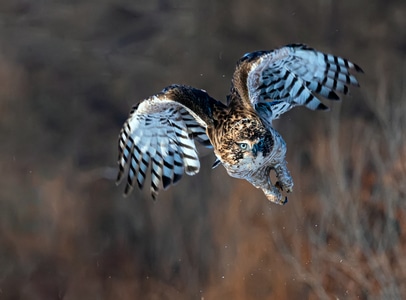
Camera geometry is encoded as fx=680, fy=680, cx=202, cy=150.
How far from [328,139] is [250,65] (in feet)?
9.37

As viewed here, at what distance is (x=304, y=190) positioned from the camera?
15.4 ft

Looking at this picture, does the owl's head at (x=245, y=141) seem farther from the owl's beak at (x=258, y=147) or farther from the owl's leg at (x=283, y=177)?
the owl's leg at (x=283, y=177)

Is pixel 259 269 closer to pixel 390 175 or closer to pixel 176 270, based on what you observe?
pixel 176 270

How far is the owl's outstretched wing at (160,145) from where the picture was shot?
97.0 inches

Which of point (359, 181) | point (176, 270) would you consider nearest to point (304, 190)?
point (359, 181)

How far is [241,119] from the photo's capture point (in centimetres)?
201

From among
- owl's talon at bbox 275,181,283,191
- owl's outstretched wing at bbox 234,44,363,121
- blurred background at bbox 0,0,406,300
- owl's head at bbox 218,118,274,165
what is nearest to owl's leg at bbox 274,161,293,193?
owl's talon at bbox 275,181,283,191

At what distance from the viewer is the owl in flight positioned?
2.00 m

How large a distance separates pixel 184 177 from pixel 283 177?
96.2 inches

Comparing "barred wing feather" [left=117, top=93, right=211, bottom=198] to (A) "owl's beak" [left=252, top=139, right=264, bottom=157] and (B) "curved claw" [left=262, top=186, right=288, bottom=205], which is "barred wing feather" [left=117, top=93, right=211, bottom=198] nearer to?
(B) "curved claw" [left=262, top=186, right=288, bottom=205]

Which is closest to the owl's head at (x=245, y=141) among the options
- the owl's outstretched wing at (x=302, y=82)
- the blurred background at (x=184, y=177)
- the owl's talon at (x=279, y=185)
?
the owl's outstretched wing at (x=302, y=82)

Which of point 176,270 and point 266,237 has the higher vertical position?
point 266,237

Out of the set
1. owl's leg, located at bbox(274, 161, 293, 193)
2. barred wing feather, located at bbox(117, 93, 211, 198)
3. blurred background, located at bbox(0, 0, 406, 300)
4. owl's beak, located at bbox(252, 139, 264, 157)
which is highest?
owl's beak, located at bbox(252, 139, 264, 157)

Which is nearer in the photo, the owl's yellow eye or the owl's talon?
the owl's yellow eye
